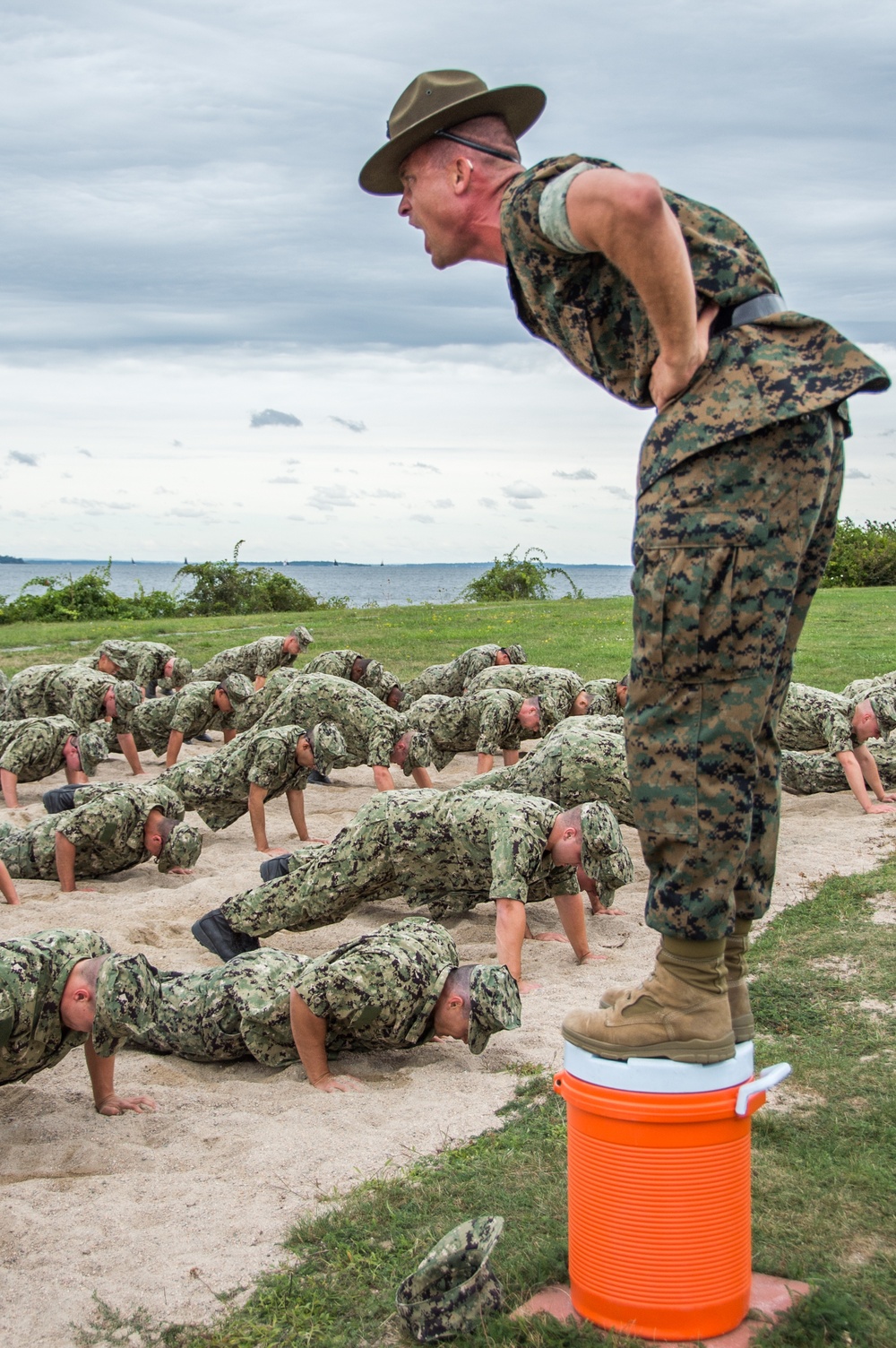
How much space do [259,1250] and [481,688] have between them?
851 centimetres

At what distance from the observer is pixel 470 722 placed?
11234 mm

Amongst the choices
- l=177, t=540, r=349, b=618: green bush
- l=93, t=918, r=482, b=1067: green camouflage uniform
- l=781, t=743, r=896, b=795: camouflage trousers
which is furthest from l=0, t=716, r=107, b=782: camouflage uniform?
l=177, t=540, r=349, b=618: green bush

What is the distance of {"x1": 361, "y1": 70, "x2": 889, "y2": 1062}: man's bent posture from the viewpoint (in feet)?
8.55

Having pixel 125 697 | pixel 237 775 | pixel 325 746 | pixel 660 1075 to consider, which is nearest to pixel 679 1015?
pixel 660 1075

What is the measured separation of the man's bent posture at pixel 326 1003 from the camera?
16.2 feet

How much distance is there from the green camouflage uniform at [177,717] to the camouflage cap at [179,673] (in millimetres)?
1585

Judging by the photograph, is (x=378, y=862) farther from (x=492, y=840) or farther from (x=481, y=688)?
(x=481, y=688)

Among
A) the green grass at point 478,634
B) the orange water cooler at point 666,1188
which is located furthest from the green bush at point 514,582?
the orange water cooler at point 666,1188

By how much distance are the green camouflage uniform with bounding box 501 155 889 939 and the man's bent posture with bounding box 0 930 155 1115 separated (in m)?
2.68

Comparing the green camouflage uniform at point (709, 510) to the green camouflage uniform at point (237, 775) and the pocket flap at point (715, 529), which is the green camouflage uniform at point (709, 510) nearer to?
the pocket flap at point (715, 529)

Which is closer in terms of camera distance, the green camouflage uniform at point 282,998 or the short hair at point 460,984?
the green camouflage uniform at point 282,998

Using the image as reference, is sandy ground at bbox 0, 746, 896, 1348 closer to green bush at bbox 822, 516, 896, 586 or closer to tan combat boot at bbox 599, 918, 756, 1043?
tan combat boot at bbox 599, 918, 756, 1043

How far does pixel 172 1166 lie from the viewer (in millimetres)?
4312

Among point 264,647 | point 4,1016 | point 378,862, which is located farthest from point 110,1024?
point 264,647
